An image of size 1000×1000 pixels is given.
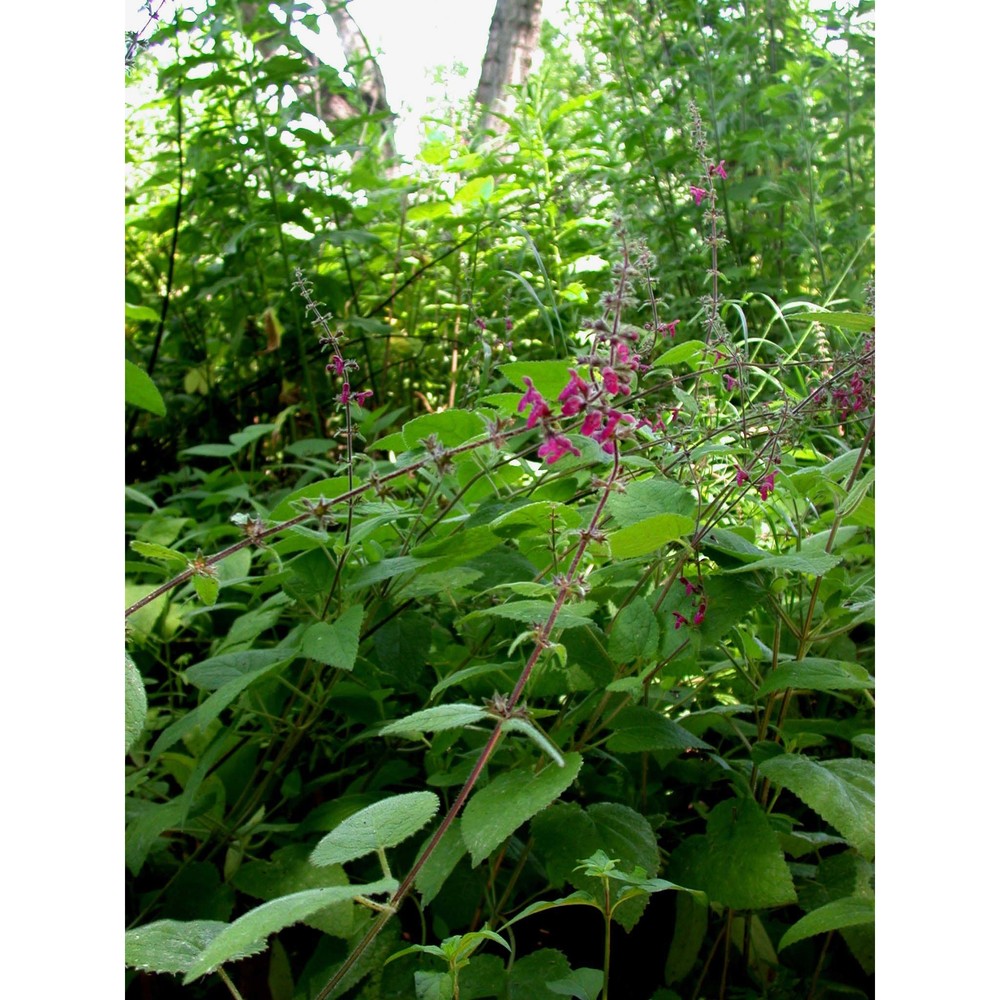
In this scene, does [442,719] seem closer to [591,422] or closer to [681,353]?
[591,422]

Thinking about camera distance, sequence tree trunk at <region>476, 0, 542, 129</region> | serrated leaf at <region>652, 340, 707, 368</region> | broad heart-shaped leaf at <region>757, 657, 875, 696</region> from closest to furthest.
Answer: broad heart-shaped leaf at <region>757, 657, 875, 696</region>, serrated leaf at <region>652, 340, 707, 368</region>, tree trunk at <region>476, 0, 542, 129</region>

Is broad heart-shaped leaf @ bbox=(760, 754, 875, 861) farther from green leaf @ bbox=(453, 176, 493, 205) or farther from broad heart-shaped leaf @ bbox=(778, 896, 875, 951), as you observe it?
green leaf @ bbox=(453, 176, 493, 205)

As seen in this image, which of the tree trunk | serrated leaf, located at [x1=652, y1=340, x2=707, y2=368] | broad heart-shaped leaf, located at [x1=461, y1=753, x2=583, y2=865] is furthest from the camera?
the tree trunk

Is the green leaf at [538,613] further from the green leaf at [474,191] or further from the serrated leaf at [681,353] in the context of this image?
the green leaf at [474,191]

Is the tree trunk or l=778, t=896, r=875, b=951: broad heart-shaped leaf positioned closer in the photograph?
l=778, t=896, r=875, b=951: broad heart-shaped leaf

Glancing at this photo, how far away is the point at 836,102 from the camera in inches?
72.9

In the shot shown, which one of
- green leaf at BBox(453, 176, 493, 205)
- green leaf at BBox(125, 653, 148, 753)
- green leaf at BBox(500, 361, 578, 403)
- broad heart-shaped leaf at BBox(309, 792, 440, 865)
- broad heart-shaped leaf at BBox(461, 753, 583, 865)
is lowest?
broad heart-shaped leaf at BBox(461, 753, 583, 865)

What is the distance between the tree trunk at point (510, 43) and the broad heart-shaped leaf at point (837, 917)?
7.64 ft

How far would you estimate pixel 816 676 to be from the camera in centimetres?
69

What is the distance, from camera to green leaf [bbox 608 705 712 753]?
71 cm

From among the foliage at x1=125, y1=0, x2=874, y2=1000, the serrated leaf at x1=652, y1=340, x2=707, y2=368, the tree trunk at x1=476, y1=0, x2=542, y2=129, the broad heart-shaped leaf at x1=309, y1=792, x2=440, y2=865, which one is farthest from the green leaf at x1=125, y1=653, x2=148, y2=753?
the tree trunk at x1=476, y1=0, x2=542, y2=129

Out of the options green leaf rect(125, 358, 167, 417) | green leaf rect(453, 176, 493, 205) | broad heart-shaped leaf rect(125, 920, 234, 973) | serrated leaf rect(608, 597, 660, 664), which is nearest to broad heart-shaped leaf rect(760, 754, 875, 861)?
serrated leaf rect(608, 597, 660, 664)

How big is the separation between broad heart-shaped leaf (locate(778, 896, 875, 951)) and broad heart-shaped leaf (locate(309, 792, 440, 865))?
24 cm

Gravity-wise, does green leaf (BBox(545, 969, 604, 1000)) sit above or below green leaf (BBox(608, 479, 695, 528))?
below
